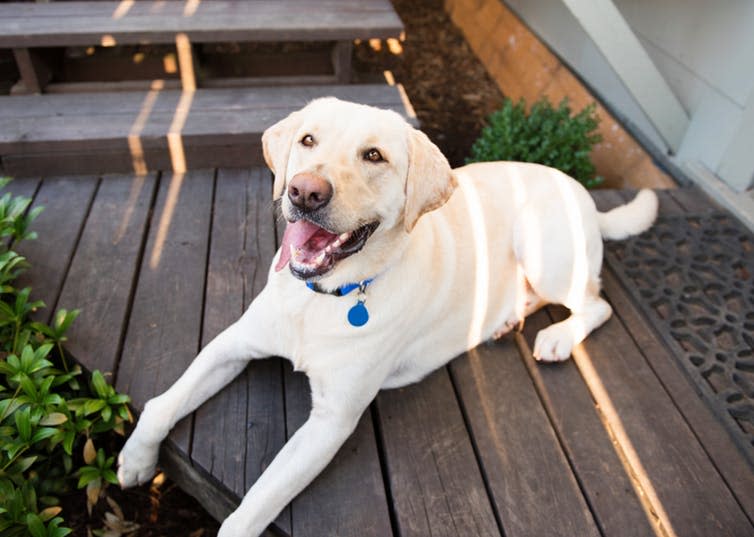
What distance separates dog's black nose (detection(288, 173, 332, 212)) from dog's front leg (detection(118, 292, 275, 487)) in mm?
560

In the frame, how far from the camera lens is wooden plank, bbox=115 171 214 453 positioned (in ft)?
6.98

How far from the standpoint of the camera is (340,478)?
188 centimetres

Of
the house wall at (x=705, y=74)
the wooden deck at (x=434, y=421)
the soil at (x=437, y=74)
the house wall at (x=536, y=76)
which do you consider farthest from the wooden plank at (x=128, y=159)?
the house wall at (x=705, y=74)

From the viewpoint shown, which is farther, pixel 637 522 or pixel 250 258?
pixel 250 258

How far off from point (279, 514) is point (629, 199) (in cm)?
258

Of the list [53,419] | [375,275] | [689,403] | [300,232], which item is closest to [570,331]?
[689,403]

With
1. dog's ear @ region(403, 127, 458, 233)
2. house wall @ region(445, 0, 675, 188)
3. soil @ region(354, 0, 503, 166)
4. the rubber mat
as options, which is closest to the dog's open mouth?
dog's ear @ region(403, 127, 458, 233)

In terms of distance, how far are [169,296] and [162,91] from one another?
1620mm

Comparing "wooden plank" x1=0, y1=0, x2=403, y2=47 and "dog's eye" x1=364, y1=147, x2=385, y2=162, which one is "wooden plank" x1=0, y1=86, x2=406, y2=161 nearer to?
"wooden plank" x1=0, y1=0, x2=403, y2=47

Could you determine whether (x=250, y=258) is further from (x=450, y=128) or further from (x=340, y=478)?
(x=450, y=128)

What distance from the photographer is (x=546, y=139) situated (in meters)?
3.42

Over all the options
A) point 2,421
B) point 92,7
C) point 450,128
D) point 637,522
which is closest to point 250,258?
point 2,421

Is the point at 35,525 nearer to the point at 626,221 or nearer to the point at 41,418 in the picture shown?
the point at 41,418

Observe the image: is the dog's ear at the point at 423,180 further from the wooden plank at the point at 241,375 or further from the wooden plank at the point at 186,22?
the wooden plank at the point at 186,22
